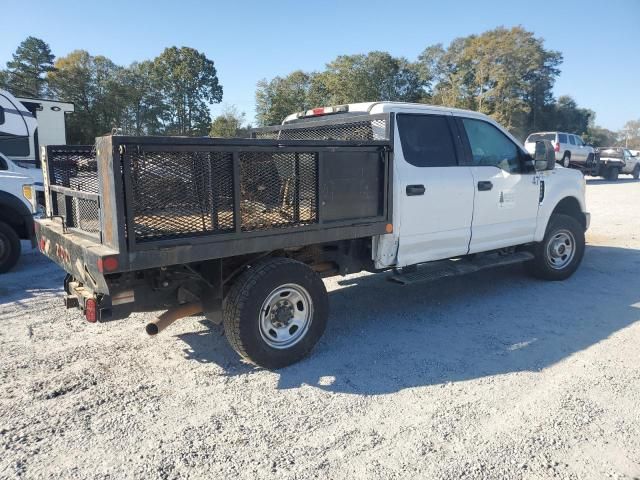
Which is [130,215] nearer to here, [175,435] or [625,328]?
[175,435]

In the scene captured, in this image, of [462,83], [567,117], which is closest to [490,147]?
[462,83]

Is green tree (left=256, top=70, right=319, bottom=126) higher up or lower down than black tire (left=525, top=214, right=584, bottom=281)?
higher up

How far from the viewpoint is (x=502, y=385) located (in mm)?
3615

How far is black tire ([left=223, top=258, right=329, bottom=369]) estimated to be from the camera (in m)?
3.67

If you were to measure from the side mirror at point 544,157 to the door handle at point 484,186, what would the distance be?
89cm

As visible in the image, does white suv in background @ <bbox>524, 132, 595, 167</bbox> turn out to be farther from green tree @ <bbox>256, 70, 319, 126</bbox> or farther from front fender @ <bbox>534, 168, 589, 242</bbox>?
green tree @ <bbox>256, 70, 319, 126</bbox>

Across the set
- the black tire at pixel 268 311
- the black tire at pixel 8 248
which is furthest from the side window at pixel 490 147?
the black tire at pixel 8 248

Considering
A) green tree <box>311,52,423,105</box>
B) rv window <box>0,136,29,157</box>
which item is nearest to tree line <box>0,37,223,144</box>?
green tree <box>311,52,423,105</box>

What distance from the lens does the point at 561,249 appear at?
6.49 meters

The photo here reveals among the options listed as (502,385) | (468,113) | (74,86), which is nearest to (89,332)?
(502,385)

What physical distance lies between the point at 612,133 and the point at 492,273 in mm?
117753

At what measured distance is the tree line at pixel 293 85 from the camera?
43497 mm

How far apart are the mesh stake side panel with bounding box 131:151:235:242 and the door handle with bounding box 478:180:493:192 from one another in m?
2.91

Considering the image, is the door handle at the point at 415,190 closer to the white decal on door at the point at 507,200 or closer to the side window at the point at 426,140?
the side window at the point at 426,140
